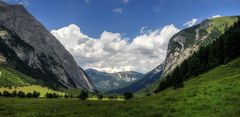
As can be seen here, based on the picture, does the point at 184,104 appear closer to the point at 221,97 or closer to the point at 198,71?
the point at 221,97

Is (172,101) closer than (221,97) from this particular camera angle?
No

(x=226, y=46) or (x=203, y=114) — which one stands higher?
(x=226, y=46)

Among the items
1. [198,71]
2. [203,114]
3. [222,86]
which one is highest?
[198,71]

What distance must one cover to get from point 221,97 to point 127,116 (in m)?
14.9

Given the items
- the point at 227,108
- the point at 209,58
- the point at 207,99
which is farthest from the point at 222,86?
the point at 209,58

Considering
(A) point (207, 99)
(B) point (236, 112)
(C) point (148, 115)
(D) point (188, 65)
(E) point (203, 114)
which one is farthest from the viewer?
(D) point (188, 65)

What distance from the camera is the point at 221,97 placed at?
177 feet

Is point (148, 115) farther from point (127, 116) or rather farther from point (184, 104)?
point (184, 104)

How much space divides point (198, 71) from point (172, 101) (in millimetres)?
106427

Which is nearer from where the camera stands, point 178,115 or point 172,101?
point 178,115

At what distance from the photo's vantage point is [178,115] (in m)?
47.8

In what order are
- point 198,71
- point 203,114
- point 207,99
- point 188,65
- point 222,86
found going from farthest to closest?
1. point 188,65
2. point 198,71
3. point 222,86
4. point 207,99
5. point 203,114

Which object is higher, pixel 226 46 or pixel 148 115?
pixel 226 46

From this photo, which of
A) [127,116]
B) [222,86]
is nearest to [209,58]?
[222,86]
